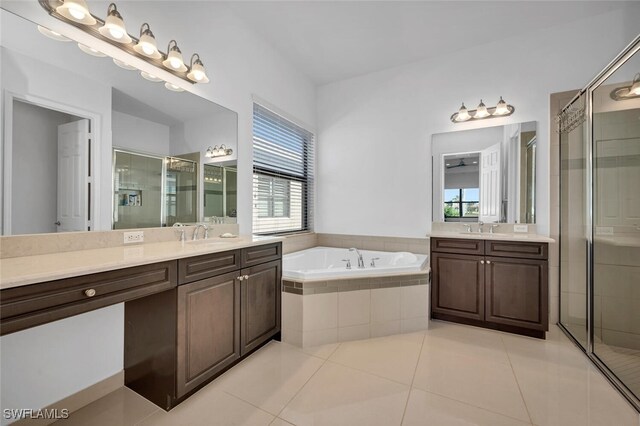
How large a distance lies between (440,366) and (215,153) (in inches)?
95.4

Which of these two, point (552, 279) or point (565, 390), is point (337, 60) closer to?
point (552, 279)

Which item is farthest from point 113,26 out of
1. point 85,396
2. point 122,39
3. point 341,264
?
point 341,264

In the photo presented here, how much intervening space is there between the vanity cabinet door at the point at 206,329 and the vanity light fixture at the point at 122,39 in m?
1.47

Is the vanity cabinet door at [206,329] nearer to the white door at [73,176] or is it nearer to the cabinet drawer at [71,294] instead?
the cabinet drawer at [71,294]

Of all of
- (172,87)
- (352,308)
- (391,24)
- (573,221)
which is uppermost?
(391,24)

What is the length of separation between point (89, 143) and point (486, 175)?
132 inches

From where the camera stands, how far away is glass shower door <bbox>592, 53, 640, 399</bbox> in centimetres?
197

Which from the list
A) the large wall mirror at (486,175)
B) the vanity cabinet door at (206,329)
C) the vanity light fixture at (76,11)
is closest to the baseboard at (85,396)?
the vanity cabinet door at (206,329)

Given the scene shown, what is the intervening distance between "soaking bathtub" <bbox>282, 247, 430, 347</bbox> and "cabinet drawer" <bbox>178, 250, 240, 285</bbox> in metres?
0.58

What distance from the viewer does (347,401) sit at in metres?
1.56

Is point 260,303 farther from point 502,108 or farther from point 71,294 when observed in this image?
point 502,108

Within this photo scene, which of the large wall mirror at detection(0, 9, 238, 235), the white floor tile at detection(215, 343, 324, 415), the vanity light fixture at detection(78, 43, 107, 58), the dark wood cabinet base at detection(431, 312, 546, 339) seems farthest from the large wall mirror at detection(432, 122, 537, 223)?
the vanity light fixture at detection(78, 43, 107, 58)

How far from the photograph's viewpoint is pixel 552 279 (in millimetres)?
2635

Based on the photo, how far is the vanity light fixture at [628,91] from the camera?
6.43 ft
